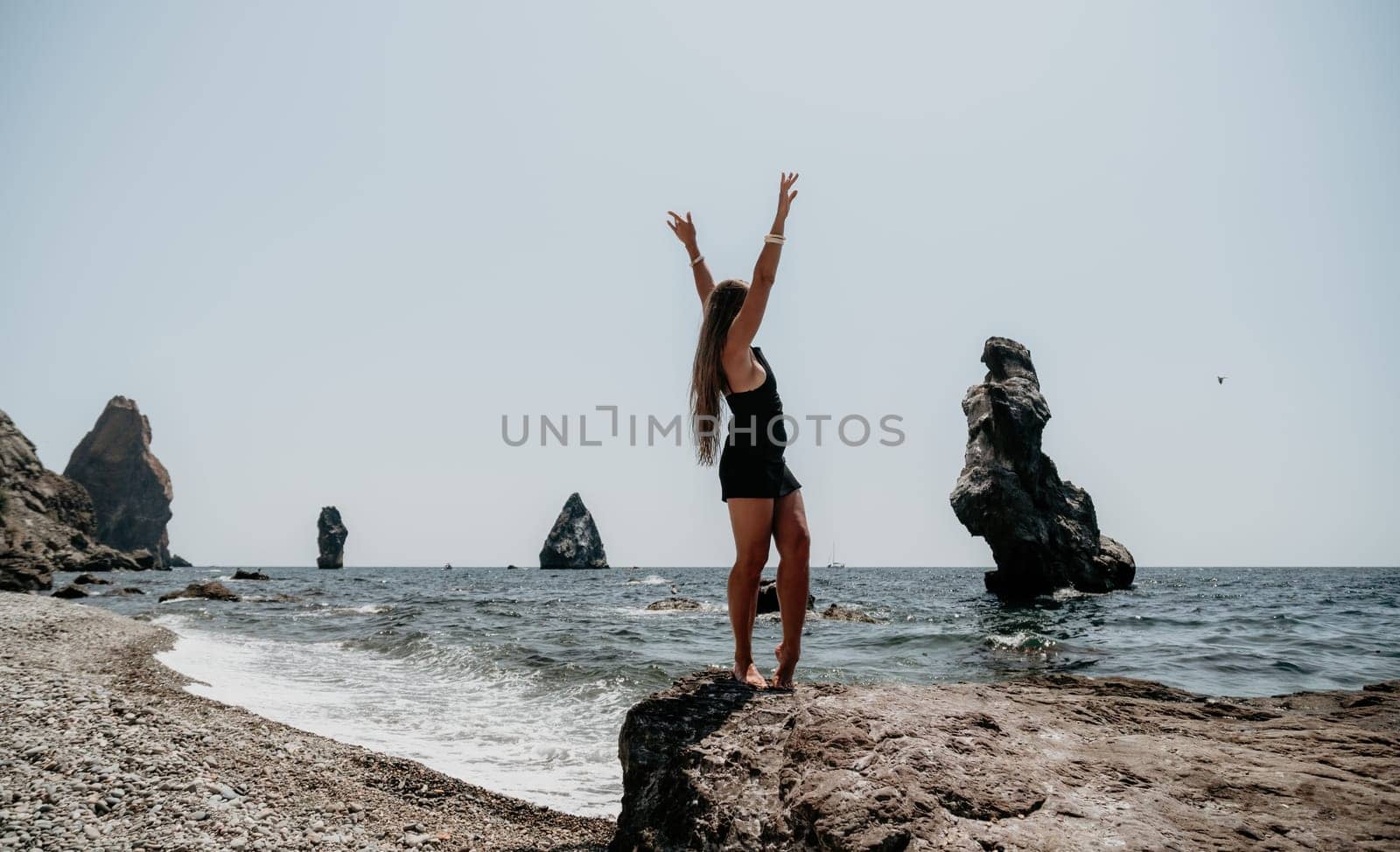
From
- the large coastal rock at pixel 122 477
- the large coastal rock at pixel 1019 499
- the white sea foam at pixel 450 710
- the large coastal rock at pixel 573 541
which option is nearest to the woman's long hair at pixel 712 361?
the white sea foam at pixel 450 710

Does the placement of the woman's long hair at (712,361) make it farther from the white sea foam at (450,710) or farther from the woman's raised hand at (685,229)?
the white sea foam at (450,710)

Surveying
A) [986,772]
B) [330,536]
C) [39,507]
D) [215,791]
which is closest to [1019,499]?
[986,772]

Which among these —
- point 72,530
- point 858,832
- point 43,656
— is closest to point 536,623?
point 43,656

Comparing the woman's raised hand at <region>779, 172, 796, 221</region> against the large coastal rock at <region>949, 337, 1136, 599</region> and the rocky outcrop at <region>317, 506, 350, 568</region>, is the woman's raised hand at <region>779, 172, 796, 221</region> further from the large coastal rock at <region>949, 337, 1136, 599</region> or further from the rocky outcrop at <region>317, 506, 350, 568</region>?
the rocky outcrop at <region>317, 506, 350, 568</region>

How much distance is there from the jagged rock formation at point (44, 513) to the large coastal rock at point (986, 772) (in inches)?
2621

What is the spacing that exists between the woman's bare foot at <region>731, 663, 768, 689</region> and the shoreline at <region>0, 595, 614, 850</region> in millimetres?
1186

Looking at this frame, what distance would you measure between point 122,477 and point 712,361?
4979 inches

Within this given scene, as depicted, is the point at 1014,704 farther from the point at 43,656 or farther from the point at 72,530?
the point at 72,530

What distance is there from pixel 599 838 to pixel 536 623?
16471 millimetres

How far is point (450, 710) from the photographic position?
885 centimetres

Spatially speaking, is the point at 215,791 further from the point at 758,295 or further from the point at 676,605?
the point at 676,605

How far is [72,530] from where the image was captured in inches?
2527

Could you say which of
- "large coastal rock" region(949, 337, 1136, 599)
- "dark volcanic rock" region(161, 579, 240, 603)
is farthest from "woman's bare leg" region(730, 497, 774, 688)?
"dark volcanic rock" region(161, 579, 240, 603)

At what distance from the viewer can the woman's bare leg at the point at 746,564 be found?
4.21 meters
